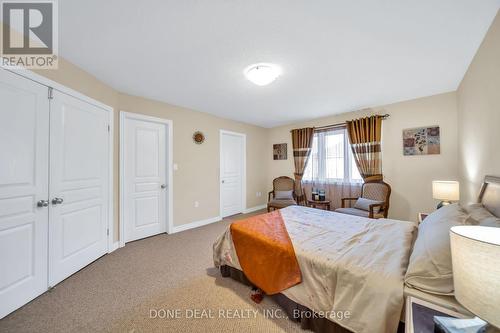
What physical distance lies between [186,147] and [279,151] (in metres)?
2.67

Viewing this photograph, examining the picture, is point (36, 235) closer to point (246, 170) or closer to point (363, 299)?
point (363, 299)

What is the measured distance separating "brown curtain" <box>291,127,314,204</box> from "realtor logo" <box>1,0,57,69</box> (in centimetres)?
437

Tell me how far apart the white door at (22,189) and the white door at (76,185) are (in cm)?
10

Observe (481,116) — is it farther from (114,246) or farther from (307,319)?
(114,246)

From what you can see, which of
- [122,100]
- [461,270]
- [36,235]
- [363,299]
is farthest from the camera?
[122,100]

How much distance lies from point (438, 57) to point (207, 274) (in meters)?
3.58

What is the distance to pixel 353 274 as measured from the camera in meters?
1.25

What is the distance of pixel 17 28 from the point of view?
1.68 meters

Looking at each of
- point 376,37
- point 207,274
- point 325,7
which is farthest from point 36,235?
point 376,37

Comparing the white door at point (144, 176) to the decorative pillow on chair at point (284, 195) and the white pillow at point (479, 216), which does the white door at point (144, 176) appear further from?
the white pillow at point (479, 216)

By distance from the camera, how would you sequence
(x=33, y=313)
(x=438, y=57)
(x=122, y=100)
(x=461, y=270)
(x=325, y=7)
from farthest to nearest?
(x=122, y=100) → (x=438, y=57) → (x=33, y=313) → (x=325, y=7) → (x=461, y=270)

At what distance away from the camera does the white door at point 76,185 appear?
201cm

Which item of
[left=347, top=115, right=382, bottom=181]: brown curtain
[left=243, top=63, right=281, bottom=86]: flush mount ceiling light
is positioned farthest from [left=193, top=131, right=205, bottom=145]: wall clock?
[left=347, top=115, right=382, bottom=181]: brown curtain

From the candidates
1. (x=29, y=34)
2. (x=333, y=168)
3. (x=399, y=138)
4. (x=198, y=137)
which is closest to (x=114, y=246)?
(x=198, y=137)
